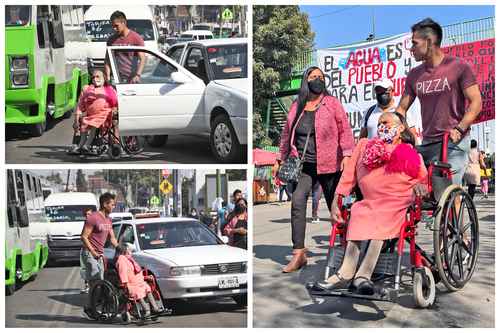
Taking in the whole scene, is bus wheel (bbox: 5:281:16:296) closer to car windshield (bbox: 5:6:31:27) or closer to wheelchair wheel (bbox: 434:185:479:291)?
car windshield (bbox: 5:6:31:27)

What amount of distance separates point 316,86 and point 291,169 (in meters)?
0.63

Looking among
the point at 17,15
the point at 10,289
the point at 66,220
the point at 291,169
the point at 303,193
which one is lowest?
the point at 10,289

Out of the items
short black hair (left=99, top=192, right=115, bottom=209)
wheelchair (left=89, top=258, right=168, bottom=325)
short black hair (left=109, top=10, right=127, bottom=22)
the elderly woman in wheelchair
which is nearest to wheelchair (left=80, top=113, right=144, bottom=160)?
short black hair (left=99, top=192, right=115, bottom=209)

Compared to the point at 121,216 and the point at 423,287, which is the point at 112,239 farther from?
the point at 423,287

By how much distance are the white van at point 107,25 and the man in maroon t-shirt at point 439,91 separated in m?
1.90

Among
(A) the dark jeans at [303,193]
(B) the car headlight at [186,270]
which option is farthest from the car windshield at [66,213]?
(A) the dark jeans at [303,193]

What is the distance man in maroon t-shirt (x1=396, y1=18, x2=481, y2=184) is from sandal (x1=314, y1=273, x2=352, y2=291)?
1190 mm

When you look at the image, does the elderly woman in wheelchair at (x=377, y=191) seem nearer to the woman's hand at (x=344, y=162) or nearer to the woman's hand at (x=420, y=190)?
the woman's hand at (x=420, y=190)

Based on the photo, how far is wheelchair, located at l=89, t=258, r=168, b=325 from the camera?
5270 millimetres

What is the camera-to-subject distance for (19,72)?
551 cm

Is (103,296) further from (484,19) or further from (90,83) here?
(484,19)

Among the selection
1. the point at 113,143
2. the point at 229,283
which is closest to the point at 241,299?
the point at 229,283
